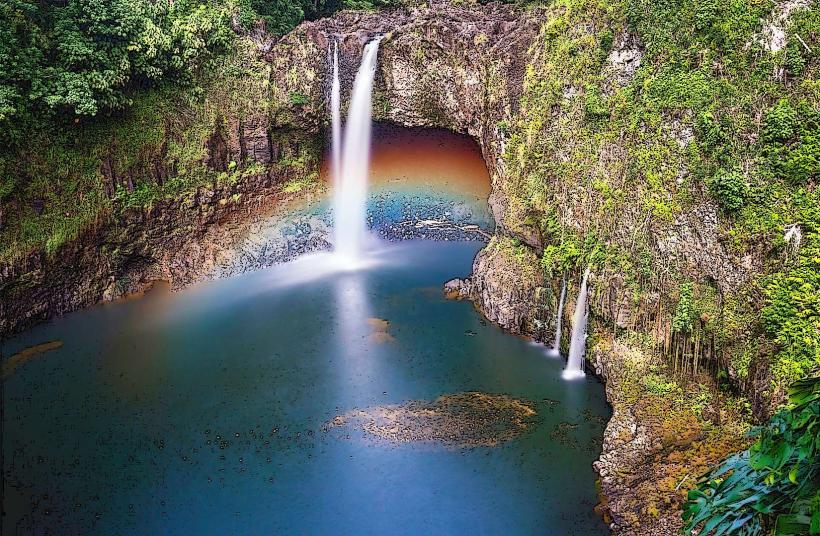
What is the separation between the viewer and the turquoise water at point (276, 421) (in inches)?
451

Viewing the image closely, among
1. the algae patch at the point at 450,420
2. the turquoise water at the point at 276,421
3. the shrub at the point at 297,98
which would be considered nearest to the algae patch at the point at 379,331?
the turquoise water at the point at 276,421

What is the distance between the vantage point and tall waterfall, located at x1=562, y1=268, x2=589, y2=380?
1500 cm

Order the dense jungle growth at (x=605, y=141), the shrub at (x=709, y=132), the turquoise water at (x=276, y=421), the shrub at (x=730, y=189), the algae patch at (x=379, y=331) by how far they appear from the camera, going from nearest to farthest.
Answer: the dense jungle growth at (x=605, y=141), the shrub at (x=730, y=189), the turquoise water at (x=276, y=421), the shrub at (x=709, y=132), the algae patch at (x=379, y=331)

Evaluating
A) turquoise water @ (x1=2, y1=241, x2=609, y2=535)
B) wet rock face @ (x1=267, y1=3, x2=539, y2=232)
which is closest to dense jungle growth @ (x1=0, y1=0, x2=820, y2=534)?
wet rock face @ (x1=267, y1=3, x2=539, y2=232)

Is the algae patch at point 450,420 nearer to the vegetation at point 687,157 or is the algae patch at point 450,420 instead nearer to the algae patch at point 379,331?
the algae patch at point 379,331

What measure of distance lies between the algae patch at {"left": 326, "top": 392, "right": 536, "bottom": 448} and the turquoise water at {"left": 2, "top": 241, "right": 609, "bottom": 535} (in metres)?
0.26

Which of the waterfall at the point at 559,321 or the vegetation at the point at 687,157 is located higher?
the vegetation at the point at 687,157

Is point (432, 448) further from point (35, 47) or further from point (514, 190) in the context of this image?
point (35, 47)

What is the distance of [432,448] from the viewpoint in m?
12.9

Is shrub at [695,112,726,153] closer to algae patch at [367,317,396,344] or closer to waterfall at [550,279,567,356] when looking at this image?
waterfall at [550,279,567,356]

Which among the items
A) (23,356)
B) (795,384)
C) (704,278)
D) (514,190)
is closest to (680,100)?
(704,278)

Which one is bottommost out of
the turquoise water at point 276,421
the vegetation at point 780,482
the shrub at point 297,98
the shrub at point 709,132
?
the turquoise water at point 276,421

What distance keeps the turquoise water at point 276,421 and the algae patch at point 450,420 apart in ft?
0.85

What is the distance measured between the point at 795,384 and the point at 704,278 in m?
10.1
